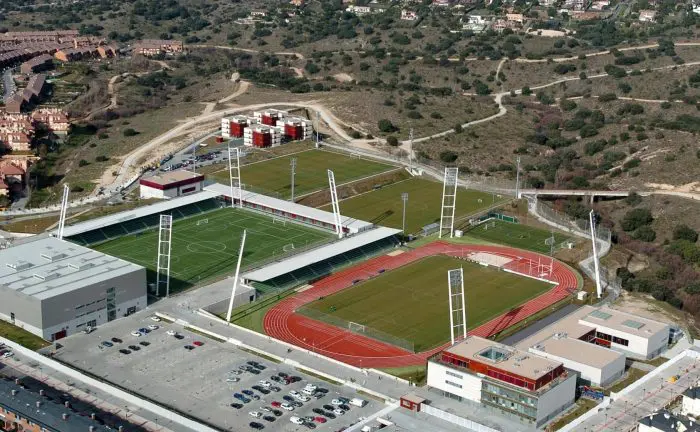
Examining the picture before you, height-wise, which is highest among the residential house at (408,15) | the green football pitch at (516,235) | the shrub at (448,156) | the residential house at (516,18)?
the residential house at (516,18)

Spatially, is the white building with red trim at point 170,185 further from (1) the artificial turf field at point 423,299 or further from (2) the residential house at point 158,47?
(2) the residential house at point 158,47

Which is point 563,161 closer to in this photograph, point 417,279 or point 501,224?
point 501,224

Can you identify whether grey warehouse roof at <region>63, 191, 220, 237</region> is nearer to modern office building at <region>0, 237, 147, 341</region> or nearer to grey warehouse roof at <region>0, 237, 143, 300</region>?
grey warehouse roof at <region>0, 237, 143, 300</region>

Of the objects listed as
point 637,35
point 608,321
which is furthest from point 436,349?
point 637,35

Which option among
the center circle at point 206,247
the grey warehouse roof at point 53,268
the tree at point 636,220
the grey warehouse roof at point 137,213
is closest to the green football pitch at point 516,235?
the tree at point 636,220

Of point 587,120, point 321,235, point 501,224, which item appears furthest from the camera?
point 587,120

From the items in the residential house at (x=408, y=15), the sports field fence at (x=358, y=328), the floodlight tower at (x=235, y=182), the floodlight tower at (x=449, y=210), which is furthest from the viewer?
the residential house at (x=408, y=15)

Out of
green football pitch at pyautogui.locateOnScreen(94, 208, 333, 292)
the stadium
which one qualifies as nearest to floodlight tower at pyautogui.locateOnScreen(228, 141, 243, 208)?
the stadium
